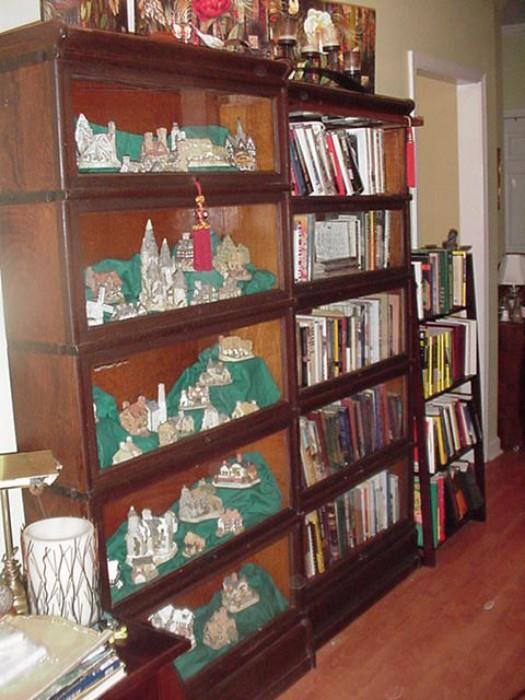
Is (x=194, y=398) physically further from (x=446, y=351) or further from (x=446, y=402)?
(x=446, y=402)

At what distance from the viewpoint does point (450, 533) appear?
375 cm

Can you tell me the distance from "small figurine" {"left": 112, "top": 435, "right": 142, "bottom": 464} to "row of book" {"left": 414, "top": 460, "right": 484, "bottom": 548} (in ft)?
5.65

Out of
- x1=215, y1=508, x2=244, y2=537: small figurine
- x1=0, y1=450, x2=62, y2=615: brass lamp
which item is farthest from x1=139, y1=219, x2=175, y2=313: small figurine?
x1=215, y1=508, x2=244, y2=537: small figurine

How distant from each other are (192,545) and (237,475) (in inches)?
11.4

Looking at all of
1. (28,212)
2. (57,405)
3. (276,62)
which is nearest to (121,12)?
(276,62)

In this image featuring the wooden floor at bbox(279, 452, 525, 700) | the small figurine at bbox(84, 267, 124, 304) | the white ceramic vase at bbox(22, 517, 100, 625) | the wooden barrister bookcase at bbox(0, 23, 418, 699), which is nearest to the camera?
the white ceramic vase at bbox(22, 517, 100, 625)

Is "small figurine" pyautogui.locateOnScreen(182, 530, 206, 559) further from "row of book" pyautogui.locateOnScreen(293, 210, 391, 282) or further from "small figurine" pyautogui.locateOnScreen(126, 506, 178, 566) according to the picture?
"row of book" pyautogui.locateOnScreen(293, 210, 391, 282)

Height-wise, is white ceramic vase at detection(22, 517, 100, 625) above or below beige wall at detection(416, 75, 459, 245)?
below

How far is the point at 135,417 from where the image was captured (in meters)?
2.22

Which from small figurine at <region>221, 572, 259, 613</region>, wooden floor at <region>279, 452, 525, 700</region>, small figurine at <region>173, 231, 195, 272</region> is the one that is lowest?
wooden floor at <region>279, 452, 525, 700</region>

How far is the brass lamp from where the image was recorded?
183 cm

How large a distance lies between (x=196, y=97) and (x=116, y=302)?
0.65 m

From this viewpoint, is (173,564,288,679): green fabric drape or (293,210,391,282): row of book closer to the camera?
(173,564,288,679): green fabric drape

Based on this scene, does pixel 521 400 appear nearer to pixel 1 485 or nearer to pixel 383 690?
pixel 383 690
